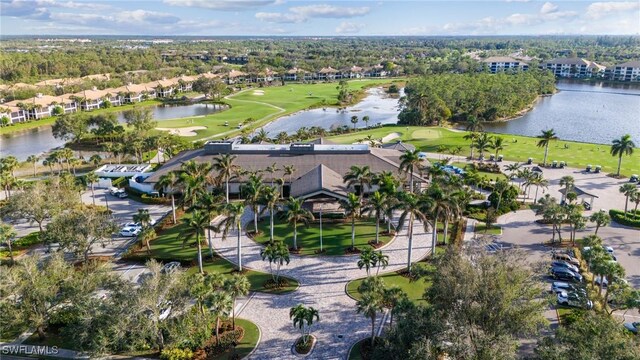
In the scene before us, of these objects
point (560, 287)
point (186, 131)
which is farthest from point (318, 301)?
point (186, 131)

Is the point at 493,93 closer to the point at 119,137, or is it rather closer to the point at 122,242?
the point at 119,137

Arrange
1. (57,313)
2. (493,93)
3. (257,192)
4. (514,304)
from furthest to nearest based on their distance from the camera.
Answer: (493,93), (257,192), (57,313), (514,304)

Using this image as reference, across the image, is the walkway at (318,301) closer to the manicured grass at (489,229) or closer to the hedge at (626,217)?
the manicured grass at (489,229)

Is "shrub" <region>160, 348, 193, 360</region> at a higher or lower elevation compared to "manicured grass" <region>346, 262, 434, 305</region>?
lower

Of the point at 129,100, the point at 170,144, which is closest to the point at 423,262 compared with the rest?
the point at 170,144

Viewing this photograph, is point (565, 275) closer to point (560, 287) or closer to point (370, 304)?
point (560, 287)

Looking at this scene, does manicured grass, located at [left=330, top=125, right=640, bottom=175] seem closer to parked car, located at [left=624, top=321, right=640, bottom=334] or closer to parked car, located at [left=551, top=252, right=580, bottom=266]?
parked car, located at [left=551, top=252, right=580, bottom=266]

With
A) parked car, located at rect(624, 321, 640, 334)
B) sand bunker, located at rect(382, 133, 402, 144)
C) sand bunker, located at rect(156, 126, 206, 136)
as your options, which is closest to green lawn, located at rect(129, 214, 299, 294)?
parked car, located at rect(624, 321, 640, 334)
